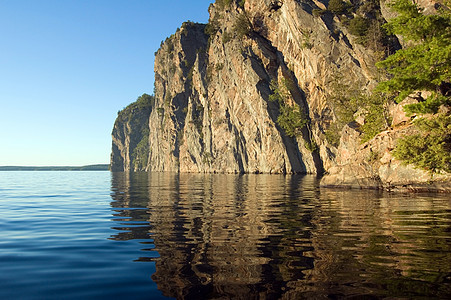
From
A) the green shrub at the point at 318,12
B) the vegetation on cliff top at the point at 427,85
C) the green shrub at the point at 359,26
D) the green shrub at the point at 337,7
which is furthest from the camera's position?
the green shrub at the point at 318,12

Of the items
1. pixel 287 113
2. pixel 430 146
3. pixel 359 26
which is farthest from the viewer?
pixel 287 113

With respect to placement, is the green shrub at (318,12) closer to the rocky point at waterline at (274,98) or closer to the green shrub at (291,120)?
the rocky point at waterline at (274,98)

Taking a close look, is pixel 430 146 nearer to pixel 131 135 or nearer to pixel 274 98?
pixel 274 98

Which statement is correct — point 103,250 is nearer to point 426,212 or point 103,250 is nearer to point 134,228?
point 134,228

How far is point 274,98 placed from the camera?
72438mm

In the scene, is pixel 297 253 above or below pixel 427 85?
below

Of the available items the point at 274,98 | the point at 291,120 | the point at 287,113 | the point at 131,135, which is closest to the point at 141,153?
the point at 131,135

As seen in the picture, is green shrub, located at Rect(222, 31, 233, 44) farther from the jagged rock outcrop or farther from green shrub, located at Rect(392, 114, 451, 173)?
the jagged rock outcrop

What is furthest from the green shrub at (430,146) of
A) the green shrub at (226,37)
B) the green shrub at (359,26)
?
the green shrub at (226,37)

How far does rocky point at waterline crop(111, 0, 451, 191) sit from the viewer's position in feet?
93.5

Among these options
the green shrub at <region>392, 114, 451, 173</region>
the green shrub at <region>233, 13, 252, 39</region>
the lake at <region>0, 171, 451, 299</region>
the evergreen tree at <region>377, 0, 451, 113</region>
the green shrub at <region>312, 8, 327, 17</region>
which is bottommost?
the lake at <region>0, 171, 451, 299</region>

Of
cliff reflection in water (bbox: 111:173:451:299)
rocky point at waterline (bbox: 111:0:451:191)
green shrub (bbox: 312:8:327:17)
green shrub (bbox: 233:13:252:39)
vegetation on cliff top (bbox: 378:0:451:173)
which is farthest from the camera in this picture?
green shrub (bbox: 233:13:252:39)

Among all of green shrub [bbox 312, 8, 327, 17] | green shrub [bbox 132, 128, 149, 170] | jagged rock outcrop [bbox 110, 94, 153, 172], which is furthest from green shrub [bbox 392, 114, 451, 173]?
jagged rock outcrop [bbox 110, 94, 153, 172]

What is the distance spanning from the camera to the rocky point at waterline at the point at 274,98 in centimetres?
2850
